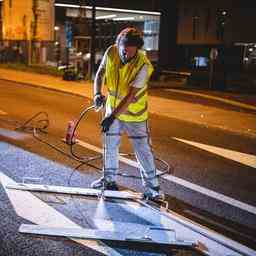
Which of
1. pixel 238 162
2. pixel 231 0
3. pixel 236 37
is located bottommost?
pixel 238 162

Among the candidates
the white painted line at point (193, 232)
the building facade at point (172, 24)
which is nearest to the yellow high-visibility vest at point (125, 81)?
the white painted line at point (193, 232)

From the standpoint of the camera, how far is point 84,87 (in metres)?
Result: 19.4

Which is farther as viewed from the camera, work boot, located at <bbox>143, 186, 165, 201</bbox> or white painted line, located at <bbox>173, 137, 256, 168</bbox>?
white painted line, located at <bbox>173, 137, 256, 168</bbox>

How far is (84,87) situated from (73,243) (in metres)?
15.0

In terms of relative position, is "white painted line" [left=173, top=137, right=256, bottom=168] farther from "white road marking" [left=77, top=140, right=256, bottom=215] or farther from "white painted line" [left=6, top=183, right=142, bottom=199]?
"white painted line" [left=6, top=183, right=142, bottom=199]

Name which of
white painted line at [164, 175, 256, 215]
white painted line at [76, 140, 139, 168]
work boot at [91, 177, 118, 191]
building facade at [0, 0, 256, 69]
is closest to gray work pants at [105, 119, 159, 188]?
work boot at [91, 177, 118, 191]

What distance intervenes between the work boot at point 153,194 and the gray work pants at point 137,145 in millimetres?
48

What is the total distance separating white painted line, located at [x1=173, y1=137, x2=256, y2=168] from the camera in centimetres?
855

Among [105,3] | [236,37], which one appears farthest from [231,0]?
[105,3]

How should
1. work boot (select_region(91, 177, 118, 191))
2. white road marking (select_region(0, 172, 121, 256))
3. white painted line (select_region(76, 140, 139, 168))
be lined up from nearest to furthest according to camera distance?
white road marking (select_region(0, 172, 121, 256))
work boot (select_region(91, 177, 118, 191))
white painted line (select_region(76, 140, 139, 168))

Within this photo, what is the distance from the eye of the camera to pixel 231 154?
9.06 meters

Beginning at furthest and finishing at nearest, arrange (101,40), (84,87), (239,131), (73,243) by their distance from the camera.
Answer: (101,40) → (84,87) → (239,131) → (73,243)

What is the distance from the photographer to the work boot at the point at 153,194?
19.9 ft

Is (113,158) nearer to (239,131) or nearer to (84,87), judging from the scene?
(239,131)
